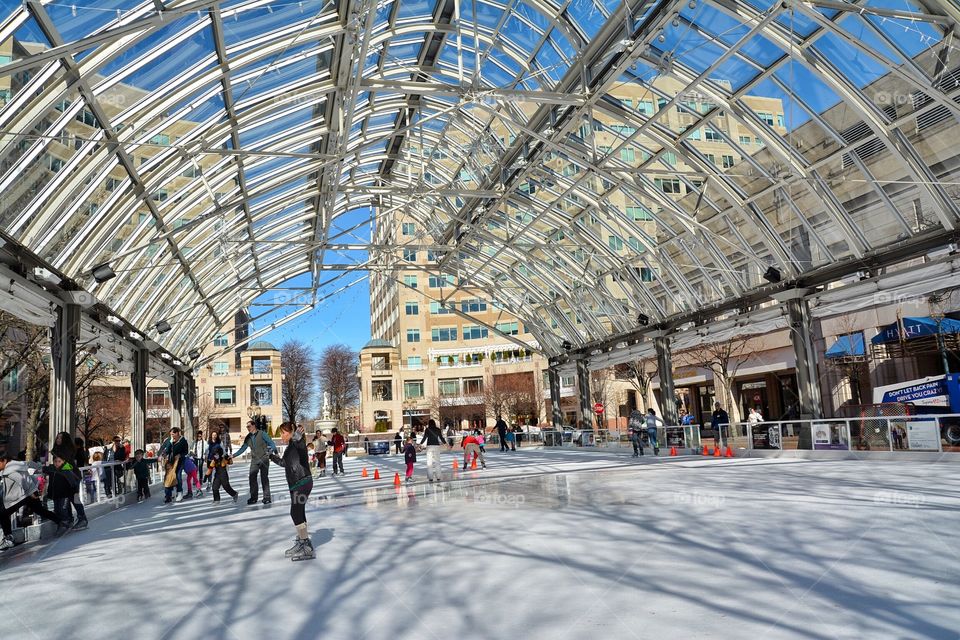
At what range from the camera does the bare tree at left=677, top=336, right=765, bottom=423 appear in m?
37.7

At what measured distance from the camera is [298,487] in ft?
27.3

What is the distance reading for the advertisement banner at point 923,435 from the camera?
15.6 metres

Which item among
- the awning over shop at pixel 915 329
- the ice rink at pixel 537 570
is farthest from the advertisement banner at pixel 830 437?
the awning over shop at pixel 915 329

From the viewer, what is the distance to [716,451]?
2183cm

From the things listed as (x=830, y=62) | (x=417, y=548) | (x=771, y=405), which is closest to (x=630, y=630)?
(x=417, y=548)

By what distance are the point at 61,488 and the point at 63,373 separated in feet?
15.2

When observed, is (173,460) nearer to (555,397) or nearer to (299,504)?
(299,504)

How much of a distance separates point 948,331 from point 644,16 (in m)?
18.7

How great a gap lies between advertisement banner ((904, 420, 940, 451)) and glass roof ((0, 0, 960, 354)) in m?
4.19

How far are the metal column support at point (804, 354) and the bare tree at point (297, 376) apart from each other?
56.1 m

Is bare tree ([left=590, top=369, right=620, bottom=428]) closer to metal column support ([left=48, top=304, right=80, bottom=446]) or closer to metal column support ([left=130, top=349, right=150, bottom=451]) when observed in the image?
metal column support ([left=130, top=349, right=150, bottom=451])

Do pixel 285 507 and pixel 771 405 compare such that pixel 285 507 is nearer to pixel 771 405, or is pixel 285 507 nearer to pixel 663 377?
pixel 663 377

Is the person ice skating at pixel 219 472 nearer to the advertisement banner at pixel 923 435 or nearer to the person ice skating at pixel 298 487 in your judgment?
the person ice skating at pixel 298 487

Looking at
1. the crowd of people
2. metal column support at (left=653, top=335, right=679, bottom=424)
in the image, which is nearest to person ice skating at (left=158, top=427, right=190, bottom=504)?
the crowd of people
